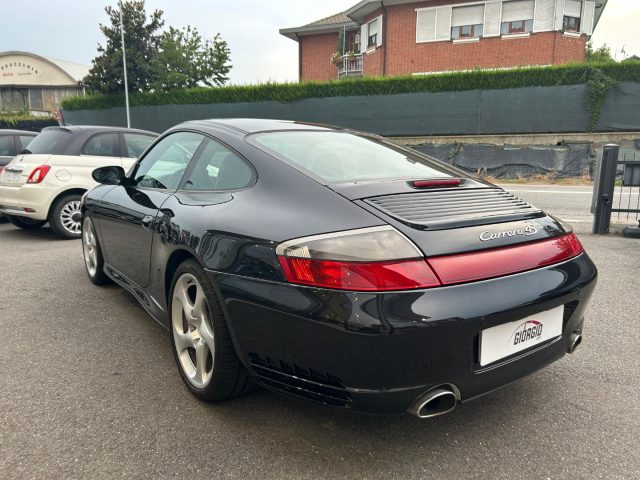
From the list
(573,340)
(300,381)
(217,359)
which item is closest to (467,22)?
(573,340)

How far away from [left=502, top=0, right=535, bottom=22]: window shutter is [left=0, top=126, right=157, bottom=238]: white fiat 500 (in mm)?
20544

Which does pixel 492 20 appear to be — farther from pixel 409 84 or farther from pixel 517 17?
pixel 409 84

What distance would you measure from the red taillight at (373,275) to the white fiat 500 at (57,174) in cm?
541

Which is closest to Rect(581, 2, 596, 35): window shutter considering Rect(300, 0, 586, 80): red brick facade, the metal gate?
Rect(300, 0, 586, 80): red brick facade

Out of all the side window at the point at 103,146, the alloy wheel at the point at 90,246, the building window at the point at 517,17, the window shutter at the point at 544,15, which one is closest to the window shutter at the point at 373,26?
the building window at the point at 517,17

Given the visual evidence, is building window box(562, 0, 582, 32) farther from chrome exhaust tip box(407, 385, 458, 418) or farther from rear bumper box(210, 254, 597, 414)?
chrome exhaust tip box(407, 385, 458, 418)

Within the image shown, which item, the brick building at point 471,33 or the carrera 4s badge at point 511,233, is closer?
the carrera 4s badge at point 511,233

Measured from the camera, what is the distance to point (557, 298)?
1.97 meters

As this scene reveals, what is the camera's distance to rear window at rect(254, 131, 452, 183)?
2309 millimetres

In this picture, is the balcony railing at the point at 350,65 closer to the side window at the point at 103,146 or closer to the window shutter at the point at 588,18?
the window shutter at the point at 588,18

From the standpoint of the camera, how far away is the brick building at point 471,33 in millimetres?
21406

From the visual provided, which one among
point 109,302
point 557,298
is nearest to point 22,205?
point 109,302

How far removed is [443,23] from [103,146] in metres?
20.2

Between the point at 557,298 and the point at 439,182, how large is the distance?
0.72m
